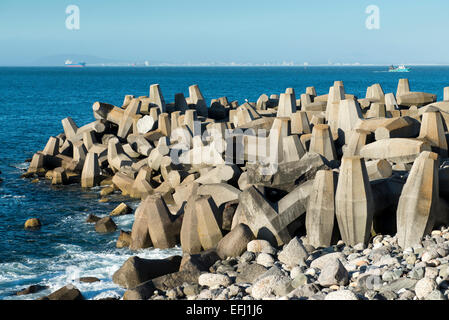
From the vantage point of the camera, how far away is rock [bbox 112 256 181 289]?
8.19 m

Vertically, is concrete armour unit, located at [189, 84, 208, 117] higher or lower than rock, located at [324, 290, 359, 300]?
higher

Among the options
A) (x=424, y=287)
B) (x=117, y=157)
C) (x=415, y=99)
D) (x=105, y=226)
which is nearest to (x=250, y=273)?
(x=424, y=287)

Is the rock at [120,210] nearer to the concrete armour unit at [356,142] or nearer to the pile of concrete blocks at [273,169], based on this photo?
the pile of concrete blocks at [273,169]

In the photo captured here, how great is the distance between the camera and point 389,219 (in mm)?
8984

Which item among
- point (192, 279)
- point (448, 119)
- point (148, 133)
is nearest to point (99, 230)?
point (192, 279)

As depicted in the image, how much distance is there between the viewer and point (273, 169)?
10320 millimetres

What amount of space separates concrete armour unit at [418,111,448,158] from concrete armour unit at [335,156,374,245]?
4113mm

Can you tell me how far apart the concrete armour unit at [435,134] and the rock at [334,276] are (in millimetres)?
5896

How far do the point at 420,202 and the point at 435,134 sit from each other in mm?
4211

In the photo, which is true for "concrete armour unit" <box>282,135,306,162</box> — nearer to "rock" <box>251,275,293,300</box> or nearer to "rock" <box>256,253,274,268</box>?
→ "rock" <box>256,253,274,268</box>

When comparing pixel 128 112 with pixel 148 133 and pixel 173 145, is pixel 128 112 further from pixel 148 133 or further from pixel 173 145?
pixel 173 145

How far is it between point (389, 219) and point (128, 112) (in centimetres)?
1114

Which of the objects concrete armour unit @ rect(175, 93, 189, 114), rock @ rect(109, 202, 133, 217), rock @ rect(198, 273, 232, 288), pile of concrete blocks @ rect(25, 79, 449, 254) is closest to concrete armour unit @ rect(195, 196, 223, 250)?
pile of concrete blocks @ rect(25, 79, 449, 254)

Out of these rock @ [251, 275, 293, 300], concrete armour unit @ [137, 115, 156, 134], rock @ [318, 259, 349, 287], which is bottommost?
rock @ [251, 275, 293, 300]
